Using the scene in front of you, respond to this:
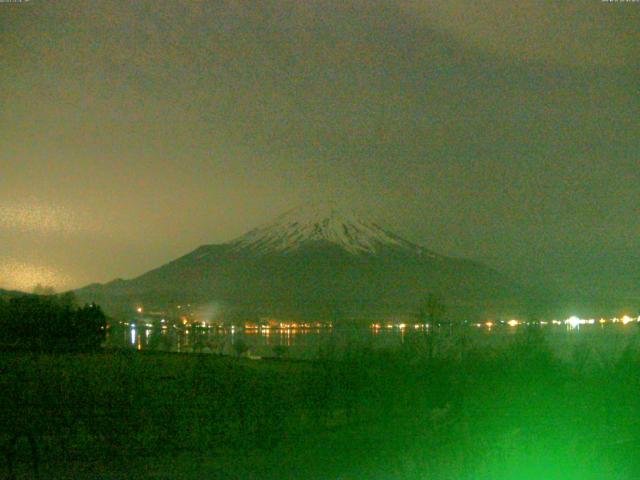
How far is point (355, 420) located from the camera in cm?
1753

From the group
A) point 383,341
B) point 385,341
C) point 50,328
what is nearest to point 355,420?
point 50,328

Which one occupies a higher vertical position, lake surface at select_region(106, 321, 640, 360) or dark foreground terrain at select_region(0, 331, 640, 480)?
lake surface at select_region(106, 321, 640, 360)

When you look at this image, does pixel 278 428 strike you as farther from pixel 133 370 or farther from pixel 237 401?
pixel 133 370

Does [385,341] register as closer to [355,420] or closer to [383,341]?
[383,341]

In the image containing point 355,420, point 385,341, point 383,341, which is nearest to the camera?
point 355,420

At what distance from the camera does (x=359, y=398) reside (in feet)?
59.8

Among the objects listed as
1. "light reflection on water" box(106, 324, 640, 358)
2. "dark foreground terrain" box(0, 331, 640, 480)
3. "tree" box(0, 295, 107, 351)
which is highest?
"tree" box(0, 295, 107, 351)

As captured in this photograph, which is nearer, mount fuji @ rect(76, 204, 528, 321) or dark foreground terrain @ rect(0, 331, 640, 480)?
dark foreground terrain @ rect(0, 331, 640, 480)

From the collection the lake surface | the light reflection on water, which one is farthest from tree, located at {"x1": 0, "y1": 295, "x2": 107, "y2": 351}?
the light reflection on water

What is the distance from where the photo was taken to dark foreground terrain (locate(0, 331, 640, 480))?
12289 millimetres

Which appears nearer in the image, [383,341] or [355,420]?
[355,420]

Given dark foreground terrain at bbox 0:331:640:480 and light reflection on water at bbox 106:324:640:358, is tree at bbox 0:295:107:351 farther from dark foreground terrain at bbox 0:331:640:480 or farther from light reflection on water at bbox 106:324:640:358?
dark foreground terrain at bbox 0:331:640:480

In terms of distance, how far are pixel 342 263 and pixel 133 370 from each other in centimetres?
12781

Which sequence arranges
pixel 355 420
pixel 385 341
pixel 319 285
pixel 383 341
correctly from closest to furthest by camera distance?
1. pixel 355 420
2. pixel 383 341
3. pixel 385 341
4. pixel 319 285
